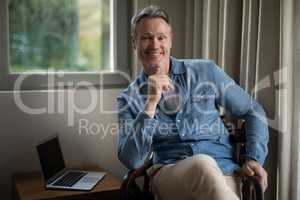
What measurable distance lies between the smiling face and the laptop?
0.67m

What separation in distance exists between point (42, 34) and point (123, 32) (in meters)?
0.48

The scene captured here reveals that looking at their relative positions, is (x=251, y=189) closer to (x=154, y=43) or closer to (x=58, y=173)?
(x=154, y=43)

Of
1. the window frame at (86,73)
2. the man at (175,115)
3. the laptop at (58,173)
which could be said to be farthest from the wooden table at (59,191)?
the window frame at (86,73)

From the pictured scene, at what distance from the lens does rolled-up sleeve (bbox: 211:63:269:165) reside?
1.85m

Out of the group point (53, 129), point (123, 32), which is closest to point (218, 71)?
point (123, 32)

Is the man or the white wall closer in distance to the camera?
the man

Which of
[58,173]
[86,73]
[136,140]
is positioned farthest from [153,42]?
[58,173]

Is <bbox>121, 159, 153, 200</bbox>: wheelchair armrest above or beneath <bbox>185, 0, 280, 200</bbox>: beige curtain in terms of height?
beneath

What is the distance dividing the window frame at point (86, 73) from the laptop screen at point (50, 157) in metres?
0.35

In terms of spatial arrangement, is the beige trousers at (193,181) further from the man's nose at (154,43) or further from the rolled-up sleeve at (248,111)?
the man's nose at (154,43)

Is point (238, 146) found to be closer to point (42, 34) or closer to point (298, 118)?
point (298, 118)

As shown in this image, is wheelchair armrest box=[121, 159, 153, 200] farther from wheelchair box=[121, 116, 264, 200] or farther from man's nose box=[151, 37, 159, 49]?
man's nose box=[151, 37, 159, 49]

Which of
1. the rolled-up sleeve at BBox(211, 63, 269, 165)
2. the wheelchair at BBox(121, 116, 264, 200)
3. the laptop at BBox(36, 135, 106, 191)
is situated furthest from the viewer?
the laptop at BBox(36, 135, 106, 191)

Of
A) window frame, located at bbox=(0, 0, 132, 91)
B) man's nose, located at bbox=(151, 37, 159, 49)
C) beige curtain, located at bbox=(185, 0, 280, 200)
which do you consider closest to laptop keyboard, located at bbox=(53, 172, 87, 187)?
window frame, located at bbox=(0, 0, 132, 91)
